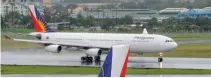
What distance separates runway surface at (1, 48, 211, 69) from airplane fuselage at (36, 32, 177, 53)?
0.69 m

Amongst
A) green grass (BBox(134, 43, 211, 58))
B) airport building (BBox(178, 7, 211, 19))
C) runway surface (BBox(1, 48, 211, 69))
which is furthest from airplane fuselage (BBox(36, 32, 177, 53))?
airport building (BBox(178, 7, 211, 19))

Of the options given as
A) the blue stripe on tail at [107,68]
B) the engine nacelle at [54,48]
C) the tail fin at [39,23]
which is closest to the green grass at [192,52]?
the engine nacelle at [54,48]

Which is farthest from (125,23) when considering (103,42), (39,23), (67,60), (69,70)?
(69,70)

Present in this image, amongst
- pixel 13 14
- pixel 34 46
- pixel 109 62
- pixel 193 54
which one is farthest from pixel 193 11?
pixel 109 62

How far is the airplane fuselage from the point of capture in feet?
116

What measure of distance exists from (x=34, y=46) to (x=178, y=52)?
38.8 feet

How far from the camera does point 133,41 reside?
35531 millimetres

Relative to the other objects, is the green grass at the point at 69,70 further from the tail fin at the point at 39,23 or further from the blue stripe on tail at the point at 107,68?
the blue stripe on tail at the point at 107,68

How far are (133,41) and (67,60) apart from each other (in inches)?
146

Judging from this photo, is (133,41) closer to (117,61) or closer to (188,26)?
(117,61)

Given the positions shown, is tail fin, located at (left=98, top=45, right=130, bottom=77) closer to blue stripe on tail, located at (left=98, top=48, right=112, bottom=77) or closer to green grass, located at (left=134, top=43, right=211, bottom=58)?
blue stripe on tail, located at (left=98, top=48, right=112, bottom=77)

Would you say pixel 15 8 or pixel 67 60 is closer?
pixel 67 60

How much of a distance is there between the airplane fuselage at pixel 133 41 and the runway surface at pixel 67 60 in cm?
69

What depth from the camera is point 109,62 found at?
12227mm
